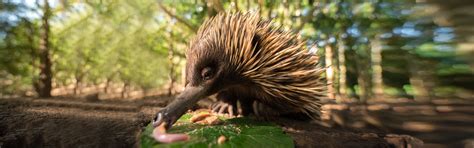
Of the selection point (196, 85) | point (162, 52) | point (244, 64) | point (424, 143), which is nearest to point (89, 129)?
point (196, 85)

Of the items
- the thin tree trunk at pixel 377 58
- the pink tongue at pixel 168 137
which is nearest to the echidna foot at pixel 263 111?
the thin tree trunk at pixel 377 58

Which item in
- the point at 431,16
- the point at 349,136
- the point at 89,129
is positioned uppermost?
the point at 431,16

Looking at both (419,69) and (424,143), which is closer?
(419,69)

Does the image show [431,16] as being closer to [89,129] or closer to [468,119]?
[468,119]

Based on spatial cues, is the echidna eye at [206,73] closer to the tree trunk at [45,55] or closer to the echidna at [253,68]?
the echidna at [253,68]

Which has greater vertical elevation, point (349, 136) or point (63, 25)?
point (63, 25)

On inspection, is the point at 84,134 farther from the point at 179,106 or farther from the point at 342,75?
the point at 342,75

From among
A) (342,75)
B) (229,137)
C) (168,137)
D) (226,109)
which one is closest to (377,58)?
(229,137)

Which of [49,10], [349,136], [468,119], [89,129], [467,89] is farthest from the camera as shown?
[49,10]
